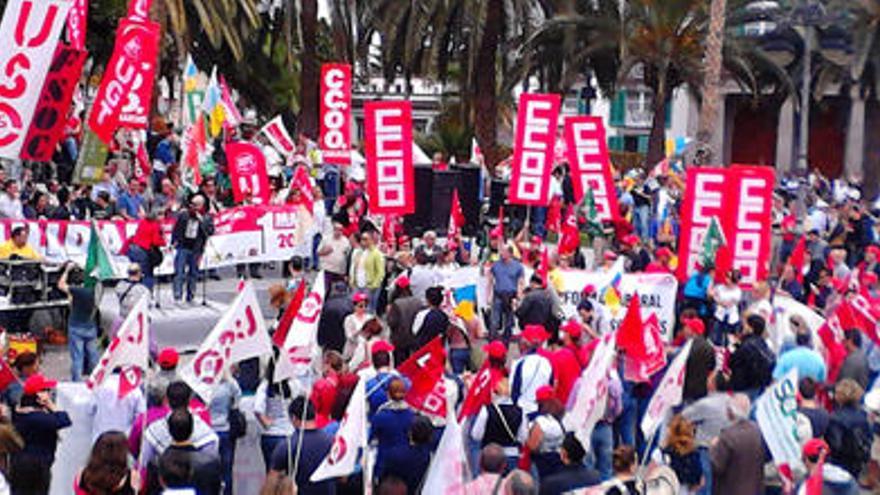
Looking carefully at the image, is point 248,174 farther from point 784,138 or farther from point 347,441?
point 784,138

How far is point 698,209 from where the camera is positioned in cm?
1714

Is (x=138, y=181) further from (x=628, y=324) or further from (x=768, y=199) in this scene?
(x=628, y=324)

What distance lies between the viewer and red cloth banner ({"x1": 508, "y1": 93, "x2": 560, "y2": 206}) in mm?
18891

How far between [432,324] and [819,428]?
3.91m

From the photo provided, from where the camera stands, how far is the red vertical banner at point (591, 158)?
19469mm

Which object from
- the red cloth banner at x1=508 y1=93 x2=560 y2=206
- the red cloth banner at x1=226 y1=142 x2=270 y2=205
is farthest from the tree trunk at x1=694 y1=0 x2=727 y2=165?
the red cloth banner at x1=508 y1=93 x2=560 y2=206

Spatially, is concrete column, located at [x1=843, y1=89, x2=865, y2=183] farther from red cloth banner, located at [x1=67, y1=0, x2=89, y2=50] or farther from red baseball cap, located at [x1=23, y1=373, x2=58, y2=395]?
red baseball cap, located at [x1=23, y1=373, x2=58, y2=395]

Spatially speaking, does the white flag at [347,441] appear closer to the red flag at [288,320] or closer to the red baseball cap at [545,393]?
the red baseball cap at [545,393]

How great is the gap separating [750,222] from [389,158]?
13.8 feet

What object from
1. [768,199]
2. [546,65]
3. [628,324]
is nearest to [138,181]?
[768,199]

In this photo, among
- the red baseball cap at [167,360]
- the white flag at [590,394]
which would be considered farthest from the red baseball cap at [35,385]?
Result: the white flag at [590,394]

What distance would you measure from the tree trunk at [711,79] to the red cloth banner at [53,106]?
53.6 feet

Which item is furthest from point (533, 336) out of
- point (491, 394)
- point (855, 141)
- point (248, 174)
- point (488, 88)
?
point (855, 141)

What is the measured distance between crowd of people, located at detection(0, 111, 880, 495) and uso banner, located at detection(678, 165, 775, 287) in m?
0.35
